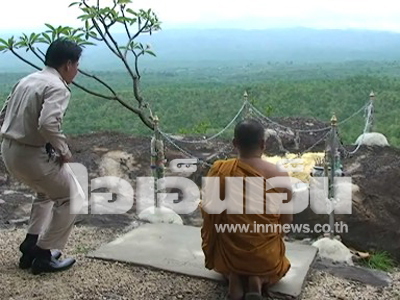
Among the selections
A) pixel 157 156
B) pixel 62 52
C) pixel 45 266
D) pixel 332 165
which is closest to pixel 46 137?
pixel 62 52

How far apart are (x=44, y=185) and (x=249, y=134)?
131cm

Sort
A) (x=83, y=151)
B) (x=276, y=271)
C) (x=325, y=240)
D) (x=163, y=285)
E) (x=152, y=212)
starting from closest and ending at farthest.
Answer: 1. (x=276, y=271)
2. (x=163, y=285)
3. (x=325, y=240)
4. (x=152, y=212)
5. (x=83, y=151)

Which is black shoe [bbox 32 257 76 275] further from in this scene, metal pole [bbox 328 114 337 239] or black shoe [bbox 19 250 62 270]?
metal pole [bbox 328 114 337 239]

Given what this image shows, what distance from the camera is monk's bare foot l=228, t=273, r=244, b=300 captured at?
319 cm

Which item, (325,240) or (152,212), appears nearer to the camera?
(325,240)

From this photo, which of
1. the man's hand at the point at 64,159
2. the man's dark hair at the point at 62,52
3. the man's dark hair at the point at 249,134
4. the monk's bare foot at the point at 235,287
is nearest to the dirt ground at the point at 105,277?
the monk's bare foot at the point at 235,287

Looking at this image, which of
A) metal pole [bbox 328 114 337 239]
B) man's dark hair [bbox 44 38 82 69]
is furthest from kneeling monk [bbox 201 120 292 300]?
metal pole [bbox 328 114 337 239]

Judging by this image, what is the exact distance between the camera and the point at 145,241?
4215mm

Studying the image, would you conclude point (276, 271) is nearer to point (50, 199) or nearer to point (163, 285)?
point (163, 285)

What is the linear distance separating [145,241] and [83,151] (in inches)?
181

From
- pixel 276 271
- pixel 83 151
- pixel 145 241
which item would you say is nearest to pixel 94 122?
pixel 83 151

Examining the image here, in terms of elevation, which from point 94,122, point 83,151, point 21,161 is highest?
point 21,161

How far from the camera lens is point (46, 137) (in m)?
3.15

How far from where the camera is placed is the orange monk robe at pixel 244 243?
3.16 metres
